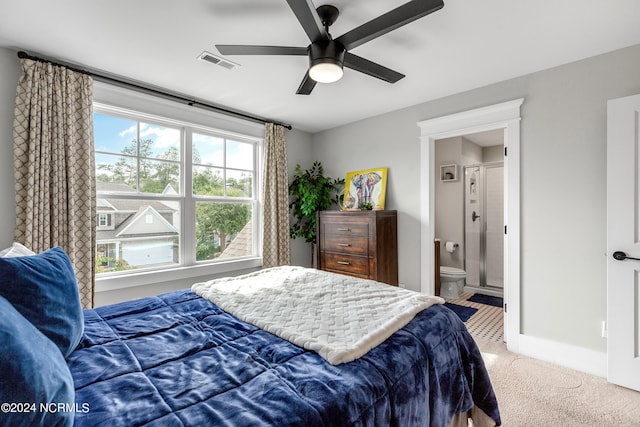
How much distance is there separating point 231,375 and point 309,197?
302 centimetres

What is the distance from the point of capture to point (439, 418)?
4.08ft

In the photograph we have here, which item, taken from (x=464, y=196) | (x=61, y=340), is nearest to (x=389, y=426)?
(x=61, y=340)

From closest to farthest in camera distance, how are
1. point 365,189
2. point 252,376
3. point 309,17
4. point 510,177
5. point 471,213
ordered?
point 252,376
point 309,17
point 510,177
point 365,189
point 471,213

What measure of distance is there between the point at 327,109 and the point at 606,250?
2.84 metres

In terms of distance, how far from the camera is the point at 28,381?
2.10 ft

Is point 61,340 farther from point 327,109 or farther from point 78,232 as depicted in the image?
point 327,109

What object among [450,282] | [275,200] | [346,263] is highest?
[275,200]

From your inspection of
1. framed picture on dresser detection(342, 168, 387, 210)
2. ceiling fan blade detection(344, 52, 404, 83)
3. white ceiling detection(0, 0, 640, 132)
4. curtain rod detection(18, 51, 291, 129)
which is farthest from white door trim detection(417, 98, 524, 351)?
curtain rod detection(18, 51, 291, 129)

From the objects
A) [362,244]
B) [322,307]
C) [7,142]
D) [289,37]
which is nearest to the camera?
[322,307]

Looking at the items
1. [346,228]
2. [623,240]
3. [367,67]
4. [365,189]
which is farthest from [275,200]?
[623,240]

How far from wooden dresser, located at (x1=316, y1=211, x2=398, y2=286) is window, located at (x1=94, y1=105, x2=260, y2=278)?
0.99 metres

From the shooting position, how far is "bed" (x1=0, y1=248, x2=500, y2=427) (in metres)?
0.76

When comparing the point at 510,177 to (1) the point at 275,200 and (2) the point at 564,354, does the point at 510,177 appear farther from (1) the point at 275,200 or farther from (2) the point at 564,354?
(1) the point at 275,200

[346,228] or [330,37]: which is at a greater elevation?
[330,37]
